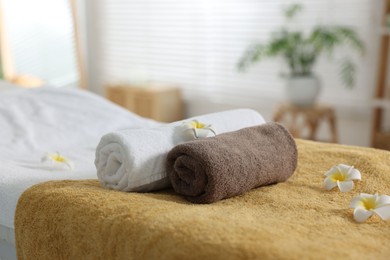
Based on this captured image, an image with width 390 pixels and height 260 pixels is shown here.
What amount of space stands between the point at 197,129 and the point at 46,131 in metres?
0.89


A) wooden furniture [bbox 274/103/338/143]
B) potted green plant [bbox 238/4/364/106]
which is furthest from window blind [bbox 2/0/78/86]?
wooden furniture [bbox 274/103/338/143]

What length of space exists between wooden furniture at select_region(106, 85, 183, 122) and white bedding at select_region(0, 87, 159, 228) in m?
1.60

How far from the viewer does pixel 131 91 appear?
4.18 metres

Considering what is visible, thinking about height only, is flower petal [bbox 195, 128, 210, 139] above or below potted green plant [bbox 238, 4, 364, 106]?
above

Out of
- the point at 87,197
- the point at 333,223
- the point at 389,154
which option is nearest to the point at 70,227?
the point at 87,197

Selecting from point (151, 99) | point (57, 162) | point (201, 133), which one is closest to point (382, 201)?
point (201, 133)

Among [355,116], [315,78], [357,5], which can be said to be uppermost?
[357,5]

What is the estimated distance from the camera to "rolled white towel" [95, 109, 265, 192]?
1.32 meters

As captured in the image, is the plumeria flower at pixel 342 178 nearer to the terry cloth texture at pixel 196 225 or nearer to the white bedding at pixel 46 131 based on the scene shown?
the terry cloth texture at pixel 196 225

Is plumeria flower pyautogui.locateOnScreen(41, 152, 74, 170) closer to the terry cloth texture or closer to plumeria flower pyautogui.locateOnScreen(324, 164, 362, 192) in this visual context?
the terry cloth texture

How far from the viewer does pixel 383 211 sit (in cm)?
119

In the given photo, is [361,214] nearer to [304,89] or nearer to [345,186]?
[345,186]

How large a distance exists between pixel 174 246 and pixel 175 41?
11.3ft

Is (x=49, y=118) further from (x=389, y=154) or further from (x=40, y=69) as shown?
(x=40, y=69)
